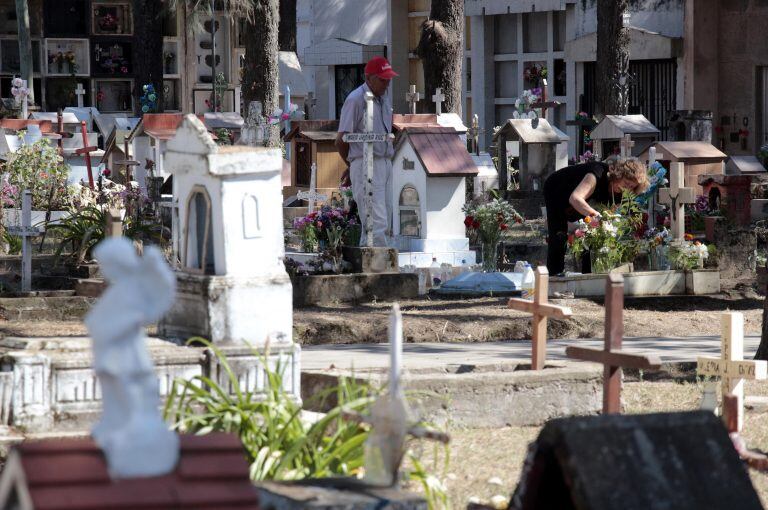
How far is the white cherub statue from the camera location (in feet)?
12.2

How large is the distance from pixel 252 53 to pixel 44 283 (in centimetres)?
872

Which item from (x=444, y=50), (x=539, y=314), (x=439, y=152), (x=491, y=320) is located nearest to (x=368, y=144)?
(x=439, y=152)

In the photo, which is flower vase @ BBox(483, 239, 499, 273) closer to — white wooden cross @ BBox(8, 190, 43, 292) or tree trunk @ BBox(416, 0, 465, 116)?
white wooden cross @ BBox(8, 190, 43, 292)

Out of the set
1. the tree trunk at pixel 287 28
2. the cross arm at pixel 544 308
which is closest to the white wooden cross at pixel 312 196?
the cross arm at pixel 544 308

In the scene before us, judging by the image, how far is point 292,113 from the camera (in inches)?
991

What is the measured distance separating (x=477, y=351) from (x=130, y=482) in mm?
6424

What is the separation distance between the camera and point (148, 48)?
1265 inches

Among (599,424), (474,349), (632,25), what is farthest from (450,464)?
(632,25)

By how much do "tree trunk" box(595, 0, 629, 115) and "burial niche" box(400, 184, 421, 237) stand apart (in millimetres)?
8702

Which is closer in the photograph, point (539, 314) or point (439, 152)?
point (539, 314)

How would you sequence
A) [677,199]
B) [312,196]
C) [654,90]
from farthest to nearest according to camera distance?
[654,90]
[312,196]
[677,199]

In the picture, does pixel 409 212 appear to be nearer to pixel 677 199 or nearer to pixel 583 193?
pixel 677 199

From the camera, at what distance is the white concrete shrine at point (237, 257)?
756 centimetres

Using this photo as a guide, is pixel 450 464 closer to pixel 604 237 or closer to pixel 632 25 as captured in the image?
pixel 604 237
